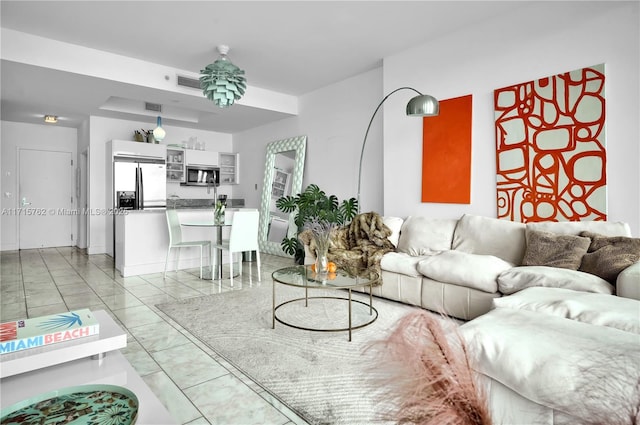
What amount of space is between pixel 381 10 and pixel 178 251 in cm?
427

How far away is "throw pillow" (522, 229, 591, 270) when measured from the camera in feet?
9.31

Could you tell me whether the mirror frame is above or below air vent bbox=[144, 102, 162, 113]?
below

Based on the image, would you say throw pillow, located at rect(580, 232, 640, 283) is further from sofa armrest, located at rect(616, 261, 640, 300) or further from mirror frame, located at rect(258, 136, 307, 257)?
mirror frame, located at rect(258, 136, 307, 257)

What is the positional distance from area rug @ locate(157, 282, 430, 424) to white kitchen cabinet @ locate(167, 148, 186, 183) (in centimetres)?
458

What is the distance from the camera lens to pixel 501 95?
3.81 metres

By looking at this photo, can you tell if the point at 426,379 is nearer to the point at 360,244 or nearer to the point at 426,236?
the point at 426,236

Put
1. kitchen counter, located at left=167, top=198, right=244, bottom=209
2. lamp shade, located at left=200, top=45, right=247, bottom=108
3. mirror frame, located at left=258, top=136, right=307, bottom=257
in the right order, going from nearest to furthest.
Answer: lamp shade, located at left=200, top=45, right=247, bottom=108
mirror frame, located at left=258, top=136, right=307, bottom=257
kitchen counter, located at left=167, top=198, right=244, bottom=209

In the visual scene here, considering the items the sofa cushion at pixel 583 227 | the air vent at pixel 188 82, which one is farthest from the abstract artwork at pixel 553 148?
the air vent at pixel 188 82

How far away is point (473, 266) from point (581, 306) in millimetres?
1088

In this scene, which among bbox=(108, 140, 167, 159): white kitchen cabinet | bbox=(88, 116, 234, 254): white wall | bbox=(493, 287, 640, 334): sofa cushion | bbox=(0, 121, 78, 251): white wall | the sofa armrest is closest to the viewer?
bbox=(493, 287, 640, 334): sofa cushion

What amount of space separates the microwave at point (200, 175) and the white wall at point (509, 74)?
15.7ft

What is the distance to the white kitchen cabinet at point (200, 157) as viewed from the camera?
802cm

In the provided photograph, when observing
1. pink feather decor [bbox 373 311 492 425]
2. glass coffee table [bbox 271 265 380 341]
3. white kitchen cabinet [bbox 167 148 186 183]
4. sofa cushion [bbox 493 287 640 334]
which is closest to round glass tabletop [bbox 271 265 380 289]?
glass coffee table [bbox 271 265 380 341]

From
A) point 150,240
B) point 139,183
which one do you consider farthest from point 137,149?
point 150,240
